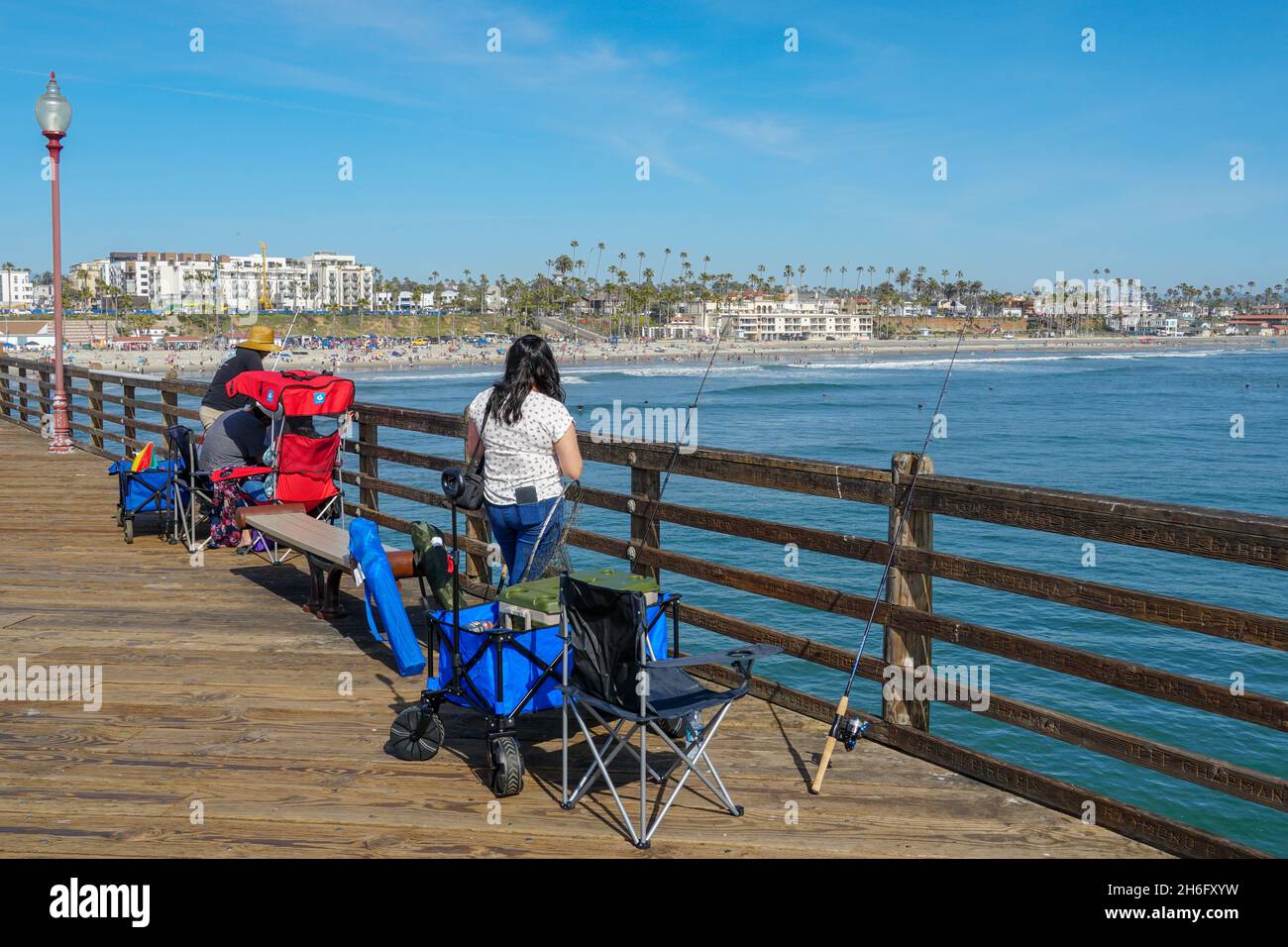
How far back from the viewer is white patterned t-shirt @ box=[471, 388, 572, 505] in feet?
15.5

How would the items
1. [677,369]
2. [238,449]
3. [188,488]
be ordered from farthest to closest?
[677,369] < [188,488] < [238,449]

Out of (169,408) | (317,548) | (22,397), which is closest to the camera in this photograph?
(317,548)

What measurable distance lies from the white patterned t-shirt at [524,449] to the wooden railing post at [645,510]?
0.77 meters

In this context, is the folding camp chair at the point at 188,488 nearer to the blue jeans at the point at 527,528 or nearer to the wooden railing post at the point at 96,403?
the blue jeans at the point at 527,528

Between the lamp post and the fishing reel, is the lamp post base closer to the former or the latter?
the lamp post

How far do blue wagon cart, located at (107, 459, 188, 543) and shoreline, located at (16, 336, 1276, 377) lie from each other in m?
73.3

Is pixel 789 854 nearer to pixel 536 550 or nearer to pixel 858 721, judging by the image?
pixel 858 721

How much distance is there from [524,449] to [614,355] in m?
143

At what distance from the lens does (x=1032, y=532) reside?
94.6 ft

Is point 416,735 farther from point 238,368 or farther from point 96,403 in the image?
point 96,403

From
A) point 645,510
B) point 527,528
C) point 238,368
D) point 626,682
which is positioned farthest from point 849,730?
point 238,368

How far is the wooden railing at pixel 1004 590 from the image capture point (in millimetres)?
3357

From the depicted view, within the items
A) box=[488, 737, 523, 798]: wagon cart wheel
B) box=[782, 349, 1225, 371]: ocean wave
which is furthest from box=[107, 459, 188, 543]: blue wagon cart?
box=[782, 349, 1225, 371]: ocean wave
